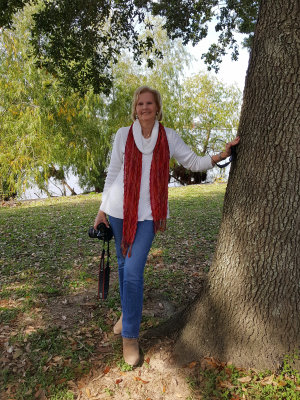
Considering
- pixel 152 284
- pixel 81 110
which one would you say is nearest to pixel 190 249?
pixel 152 284

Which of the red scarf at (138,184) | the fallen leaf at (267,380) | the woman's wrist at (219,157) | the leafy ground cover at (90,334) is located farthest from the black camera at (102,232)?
the fallen leaf at (267,380)

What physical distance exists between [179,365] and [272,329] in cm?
75

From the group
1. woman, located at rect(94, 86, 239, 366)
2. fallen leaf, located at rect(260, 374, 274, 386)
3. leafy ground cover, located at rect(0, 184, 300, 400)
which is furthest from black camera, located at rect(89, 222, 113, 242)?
fallen leaf, located at rect(260, 374, 274, 386)

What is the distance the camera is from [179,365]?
8.82ft

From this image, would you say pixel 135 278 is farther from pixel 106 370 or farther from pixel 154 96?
pixel 154 96

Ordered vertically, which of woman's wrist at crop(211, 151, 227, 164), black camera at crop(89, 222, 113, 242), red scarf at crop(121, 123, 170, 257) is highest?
woman's wrist at crop(211, 151, 227, 164)

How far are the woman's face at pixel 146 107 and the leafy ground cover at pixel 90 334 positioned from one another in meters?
1.82

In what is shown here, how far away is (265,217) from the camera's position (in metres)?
2.46

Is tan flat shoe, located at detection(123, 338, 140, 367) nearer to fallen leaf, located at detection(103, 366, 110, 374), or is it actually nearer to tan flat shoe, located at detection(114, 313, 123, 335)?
fallen leaf, located at detection(103, 366, 110, 374)

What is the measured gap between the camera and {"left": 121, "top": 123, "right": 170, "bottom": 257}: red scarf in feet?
8.84

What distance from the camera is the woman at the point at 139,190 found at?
2.70 meters

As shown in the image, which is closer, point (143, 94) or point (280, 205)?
point (280, 205)

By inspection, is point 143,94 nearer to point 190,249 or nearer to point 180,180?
point 190,249

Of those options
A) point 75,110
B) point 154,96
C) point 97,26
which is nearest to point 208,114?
point 75,110
